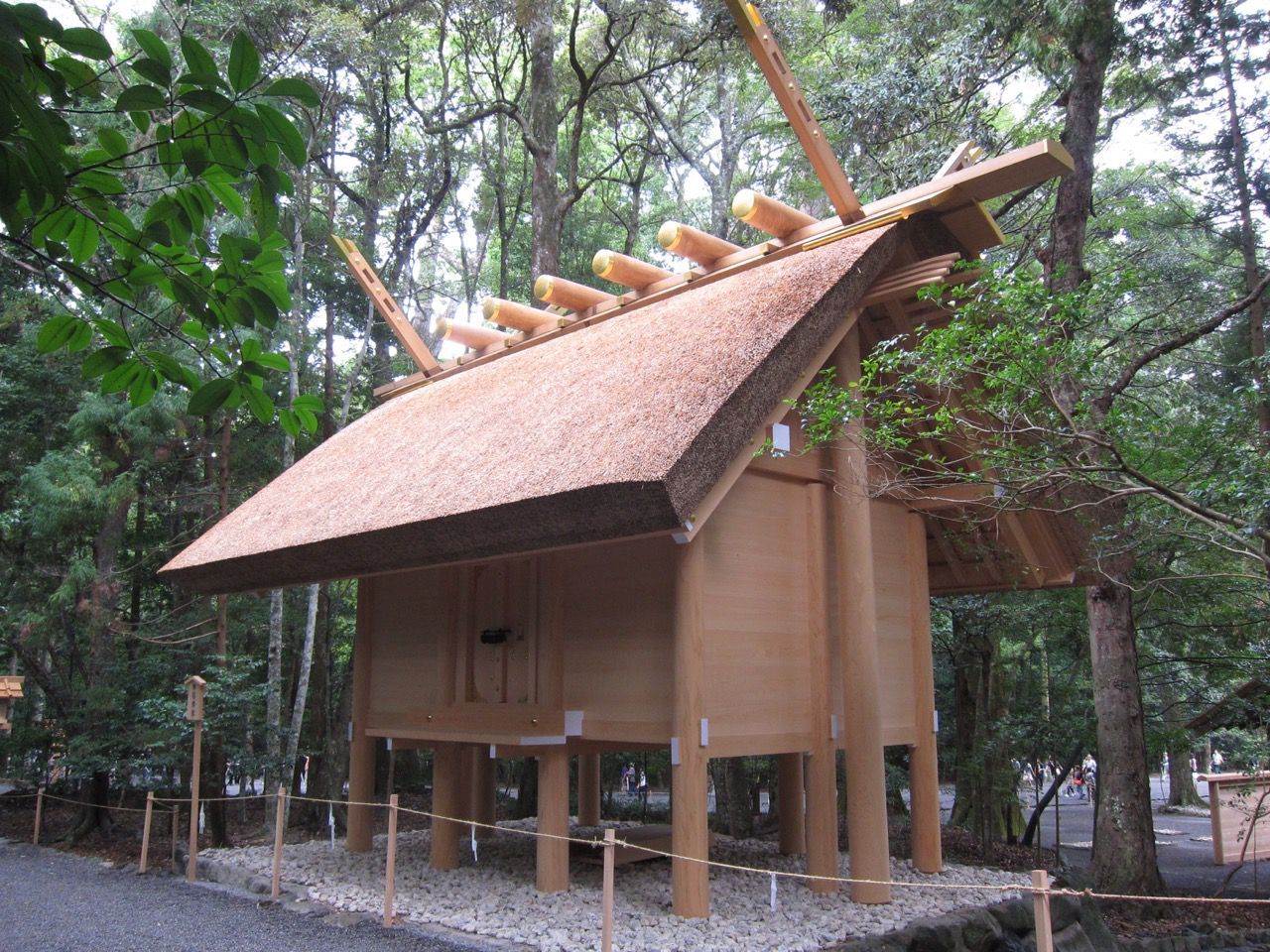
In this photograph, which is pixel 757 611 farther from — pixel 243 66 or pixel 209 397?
pixel 243 66

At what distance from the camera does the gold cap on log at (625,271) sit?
7.87 m

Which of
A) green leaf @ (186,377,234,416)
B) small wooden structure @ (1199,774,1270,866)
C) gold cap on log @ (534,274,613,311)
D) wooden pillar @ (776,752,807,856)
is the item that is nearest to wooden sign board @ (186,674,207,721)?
gold cap on log @ (534,274,613,311)

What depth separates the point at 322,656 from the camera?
14812 mm

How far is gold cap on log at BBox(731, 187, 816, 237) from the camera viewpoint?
22.6ft

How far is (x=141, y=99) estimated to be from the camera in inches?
62.9

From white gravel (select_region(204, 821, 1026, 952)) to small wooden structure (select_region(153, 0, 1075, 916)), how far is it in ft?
0.76

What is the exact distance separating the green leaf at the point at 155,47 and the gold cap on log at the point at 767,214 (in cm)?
554

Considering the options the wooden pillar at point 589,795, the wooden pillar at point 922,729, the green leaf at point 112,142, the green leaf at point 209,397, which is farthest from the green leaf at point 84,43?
the wooden pillar at point 589,795

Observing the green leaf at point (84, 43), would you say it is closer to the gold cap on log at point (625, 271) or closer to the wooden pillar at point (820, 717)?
the wooden pillar at point (820, 717)

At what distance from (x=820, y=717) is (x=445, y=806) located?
3.22 metres

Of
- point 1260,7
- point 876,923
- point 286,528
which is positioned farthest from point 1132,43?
point 286,528

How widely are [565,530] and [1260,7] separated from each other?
9.61m

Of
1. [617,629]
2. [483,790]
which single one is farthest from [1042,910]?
[483,790]

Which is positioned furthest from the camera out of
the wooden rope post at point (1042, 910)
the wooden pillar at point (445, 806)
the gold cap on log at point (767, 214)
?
the wooden pillar at point (445, 806)
